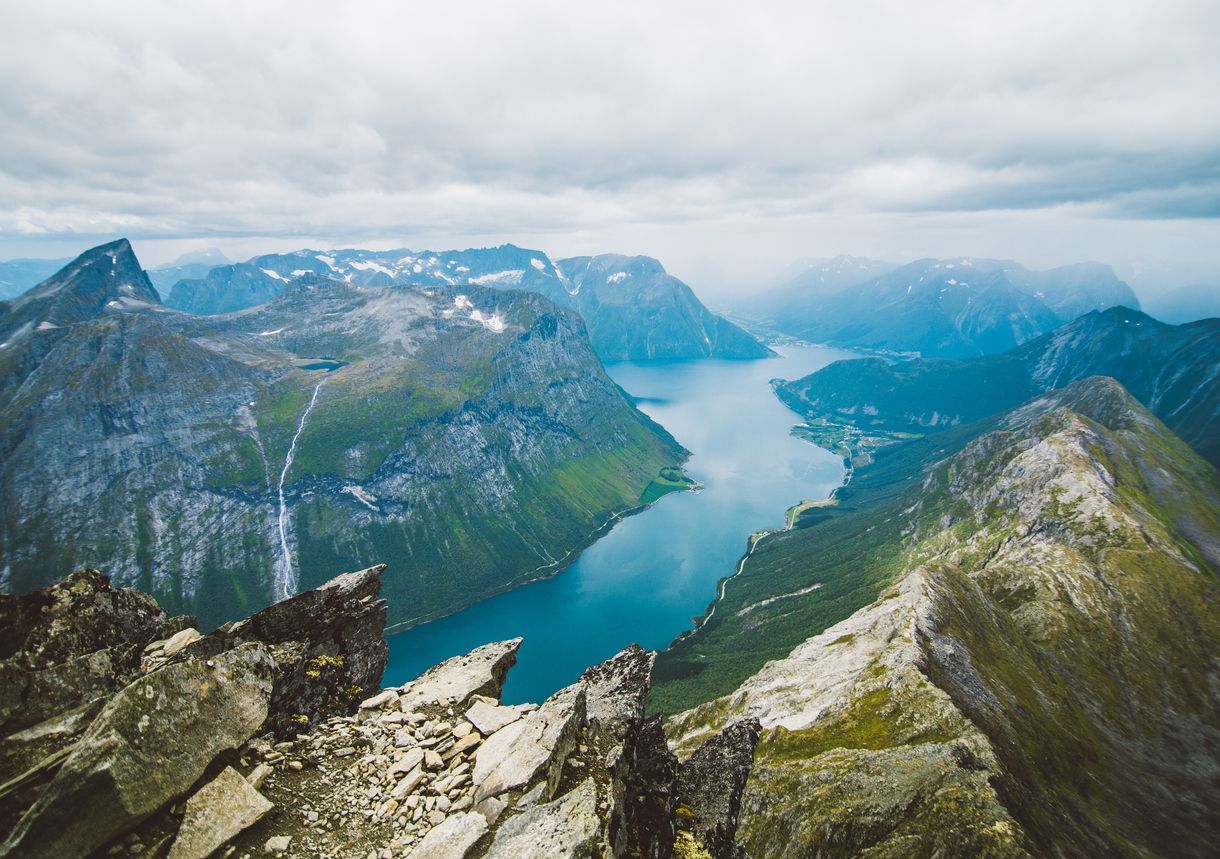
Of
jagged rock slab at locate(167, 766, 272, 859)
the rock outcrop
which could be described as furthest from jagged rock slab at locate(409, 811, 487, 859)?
the rock outcrop

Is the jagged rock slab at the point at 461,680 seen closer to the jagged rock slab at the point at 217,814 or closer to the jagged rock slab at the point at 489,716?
the jagged rock slab at the point at 489,716

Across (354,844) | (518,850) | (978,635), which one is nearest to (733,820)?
(518,850)

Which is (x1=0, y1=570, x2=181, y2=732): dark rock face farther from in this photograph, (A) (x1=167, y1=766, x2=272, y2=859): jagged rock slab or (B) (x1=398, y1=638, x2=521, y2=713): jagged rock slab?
(B) (x1=398, y1=638, x2=521, y2=713): jagged rock slab

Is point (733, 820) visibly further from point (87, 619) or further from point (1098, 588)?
point (1098, 588)

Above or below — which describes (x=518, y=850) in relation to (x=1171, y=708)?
above

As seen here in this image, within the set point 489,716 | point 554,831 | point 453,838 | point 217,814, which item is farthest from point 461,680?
point 217,814

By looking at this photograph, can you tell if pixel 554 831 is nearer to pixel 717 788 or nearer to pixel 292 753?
pixel 292 753
